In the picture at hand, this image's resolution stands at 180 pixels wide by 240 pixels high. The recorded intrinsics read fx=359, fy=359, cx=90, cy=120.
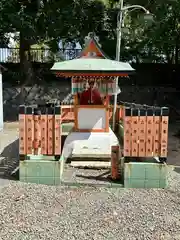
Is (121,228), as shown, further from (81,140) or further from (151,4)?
(151,4)

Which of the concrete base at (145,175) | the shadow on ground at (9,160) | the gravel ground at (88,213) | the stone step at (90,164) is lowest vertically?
the gravel ground at (88,213)

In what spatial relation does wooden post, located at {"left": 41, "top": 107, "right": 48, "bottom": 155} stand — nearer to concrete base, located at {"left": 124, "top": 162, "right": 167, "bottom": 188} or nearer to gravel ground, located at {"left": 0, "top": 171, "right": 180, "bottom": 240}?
gravel ground, located at {"left": 0, "top": 171, "right": 180, "bottom": 240}

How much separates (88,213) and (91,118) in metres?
3.90

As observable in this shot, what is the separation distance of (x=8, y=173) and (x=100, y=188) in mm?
2145

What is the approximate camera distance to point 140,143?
692 cm

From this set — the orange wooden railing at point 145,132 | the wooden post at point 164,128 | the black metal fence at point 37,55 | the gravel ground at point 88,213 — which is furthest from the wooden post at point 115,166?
the black metal fence at point 37,55

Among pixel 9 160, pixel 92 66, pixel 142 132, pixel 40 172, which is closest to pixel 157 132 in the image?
pixel 142 132

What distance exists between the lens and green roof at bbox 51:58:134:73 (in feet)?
27.7

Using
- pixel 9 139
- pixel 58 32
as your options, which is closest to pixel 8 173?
pixel 9 139

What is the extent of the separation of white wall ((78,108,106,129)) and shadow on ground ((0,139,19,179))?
1.90m

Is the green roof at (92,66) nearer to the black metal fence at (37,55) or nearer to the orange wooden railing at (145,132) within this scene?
the orange wooden railing at (145,132)

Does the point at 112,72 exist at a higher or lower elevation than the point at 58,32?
lower

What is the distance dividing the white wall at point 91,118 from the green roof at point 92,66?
1.20 meters

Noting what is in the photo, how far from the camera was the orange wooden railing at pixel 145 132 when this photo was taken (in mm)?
6832
